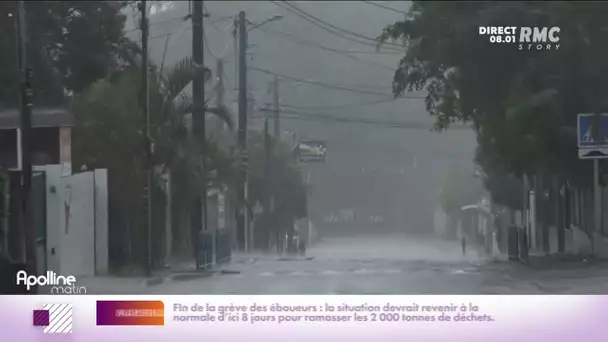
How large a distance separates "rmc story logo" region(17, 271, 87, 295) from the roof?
0.67 metres

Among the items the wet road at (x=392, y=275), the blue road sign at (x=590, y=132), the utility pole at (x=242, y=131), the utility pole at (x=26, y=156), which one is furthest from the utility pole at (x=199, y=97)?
the blue road sign at (x=590, y=132)

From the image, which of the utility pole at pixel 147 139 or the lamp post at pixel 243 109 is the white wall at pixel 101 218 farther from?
the lamp post at pixel 243 109

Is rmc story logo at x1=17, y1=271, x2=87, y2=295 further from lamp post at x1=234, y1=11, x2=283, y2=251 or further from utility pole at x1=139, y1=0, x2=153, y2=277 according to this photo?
lamp post at x1=234, y1=11, x2=283, y2=251

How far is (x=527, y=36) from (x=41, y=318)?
2502 millimetres

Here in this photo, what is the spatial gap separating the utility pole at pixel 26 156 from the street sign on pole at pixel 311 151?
1218mm

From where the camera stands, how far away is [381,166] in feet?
14.3

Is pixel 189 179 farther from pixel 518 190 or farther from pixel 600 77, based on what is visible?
pixel 600 77

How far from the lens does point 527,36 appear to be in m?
4.13

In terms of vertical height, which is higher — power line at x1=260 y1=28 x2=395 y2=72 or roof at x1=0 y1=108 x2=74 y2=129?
power line at x1=260 y1=28 x2=395 y2=72

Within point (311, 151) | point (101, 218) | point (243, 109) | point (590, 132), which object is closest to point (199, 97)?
point (243, 109)

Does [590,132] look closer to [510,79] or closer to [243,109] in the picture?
[510,79]

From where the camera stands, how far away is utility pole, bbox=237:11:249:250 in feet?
14.3

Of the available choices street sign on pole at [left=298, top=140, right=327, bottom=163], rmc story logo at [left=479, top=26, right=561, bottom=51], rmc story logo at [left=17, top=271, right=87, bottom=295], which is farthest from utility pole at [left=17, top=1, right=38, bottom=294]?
rmc story logo at [left=479, top=26, right=561, bottom=51]

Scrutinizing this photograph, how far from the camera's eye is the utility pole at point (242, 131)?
4371 mm
